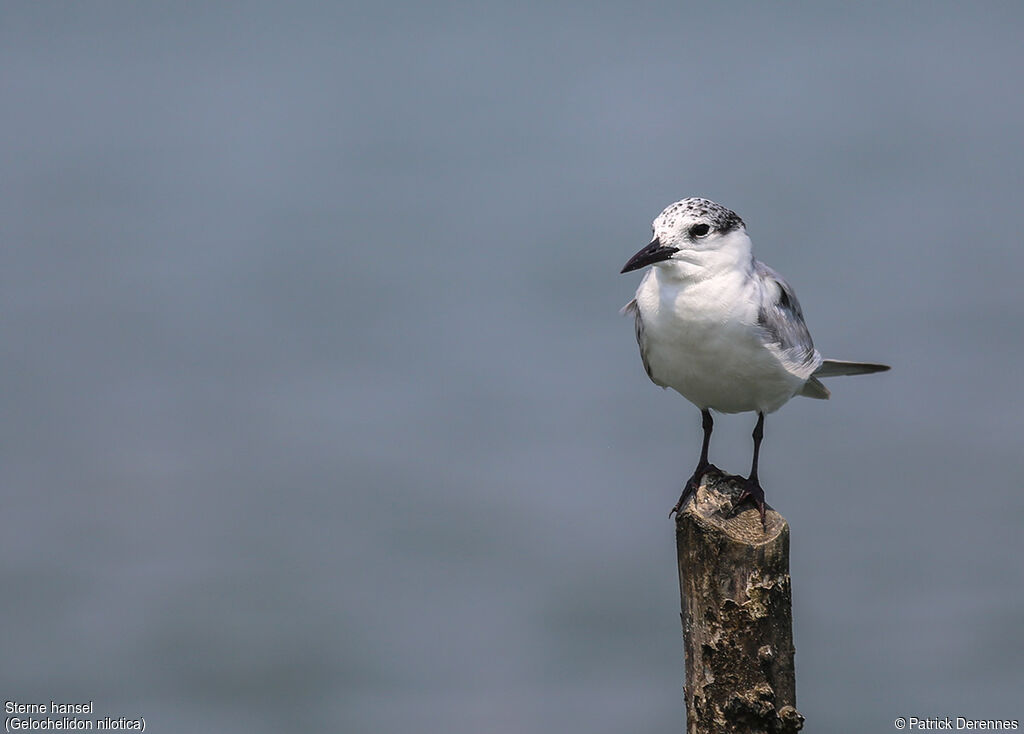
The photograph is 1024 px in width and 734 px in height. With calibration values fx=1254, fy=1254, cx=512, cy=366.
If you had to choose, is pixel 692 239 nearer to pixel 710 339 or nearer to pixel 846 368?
pixel 710 339

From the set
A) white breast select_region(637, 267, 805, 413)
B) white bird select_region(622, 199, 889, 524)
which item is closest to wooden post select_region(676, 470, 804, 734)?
white bird select_region(622, 199, 889, 524)

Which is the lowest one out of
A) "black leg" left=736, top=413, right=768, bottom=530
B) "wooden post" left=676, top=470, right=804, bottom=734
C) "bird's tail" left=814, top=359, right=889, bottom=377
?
"wooden post" left=676, top=470, right=804, bottom=734

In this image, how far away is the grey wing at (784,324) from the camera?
18.4 ft

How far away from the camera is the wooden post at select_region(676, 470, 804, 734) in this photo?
468 cm

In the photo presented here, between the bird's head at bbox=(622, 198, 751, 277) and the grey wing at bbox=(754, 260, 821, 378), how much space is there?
0.32 meters

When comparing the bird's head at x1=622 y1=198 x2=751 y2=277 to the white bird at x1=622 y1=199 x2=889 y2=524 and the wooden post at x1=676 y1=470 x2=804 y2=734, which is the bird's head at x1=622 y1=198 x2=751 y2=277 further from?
the wooden post at x1=676 y1=470 x2=804 y2=734

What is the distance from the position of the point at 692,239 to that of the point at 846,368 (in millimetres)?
1452

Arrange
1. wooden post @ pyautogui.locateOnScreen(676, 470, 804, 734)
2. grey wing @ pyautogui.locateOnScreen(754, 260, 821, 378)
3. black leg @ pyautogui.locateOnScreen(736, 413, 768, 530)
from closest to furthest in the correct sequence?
wooden post @ pyautogui.locateOnScreen(676, 470, 804, 734) < black leg @ pyautogui.locateOnScreen(736, 413, 768, 530) < grey wing @ pyautogui.locateOnScreen(754, 260, 821, 378)

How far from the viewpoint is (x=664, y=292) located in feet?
18.2

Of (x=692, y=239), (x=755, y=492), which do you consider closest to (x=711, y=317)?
(x=692, y=239)

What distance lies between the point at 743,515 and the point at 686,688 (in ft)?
2.31

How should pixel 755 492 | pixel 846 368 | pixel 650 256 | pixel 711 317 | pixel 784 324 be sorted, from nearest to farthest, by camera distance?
pixel 755 492, pixel 650 256, pixel 711 317, pixel 784 324, pixel 846 368

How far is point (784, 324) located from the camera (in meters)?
5.72

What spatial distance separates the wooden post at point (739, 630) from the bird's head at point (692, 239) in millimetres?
1203
